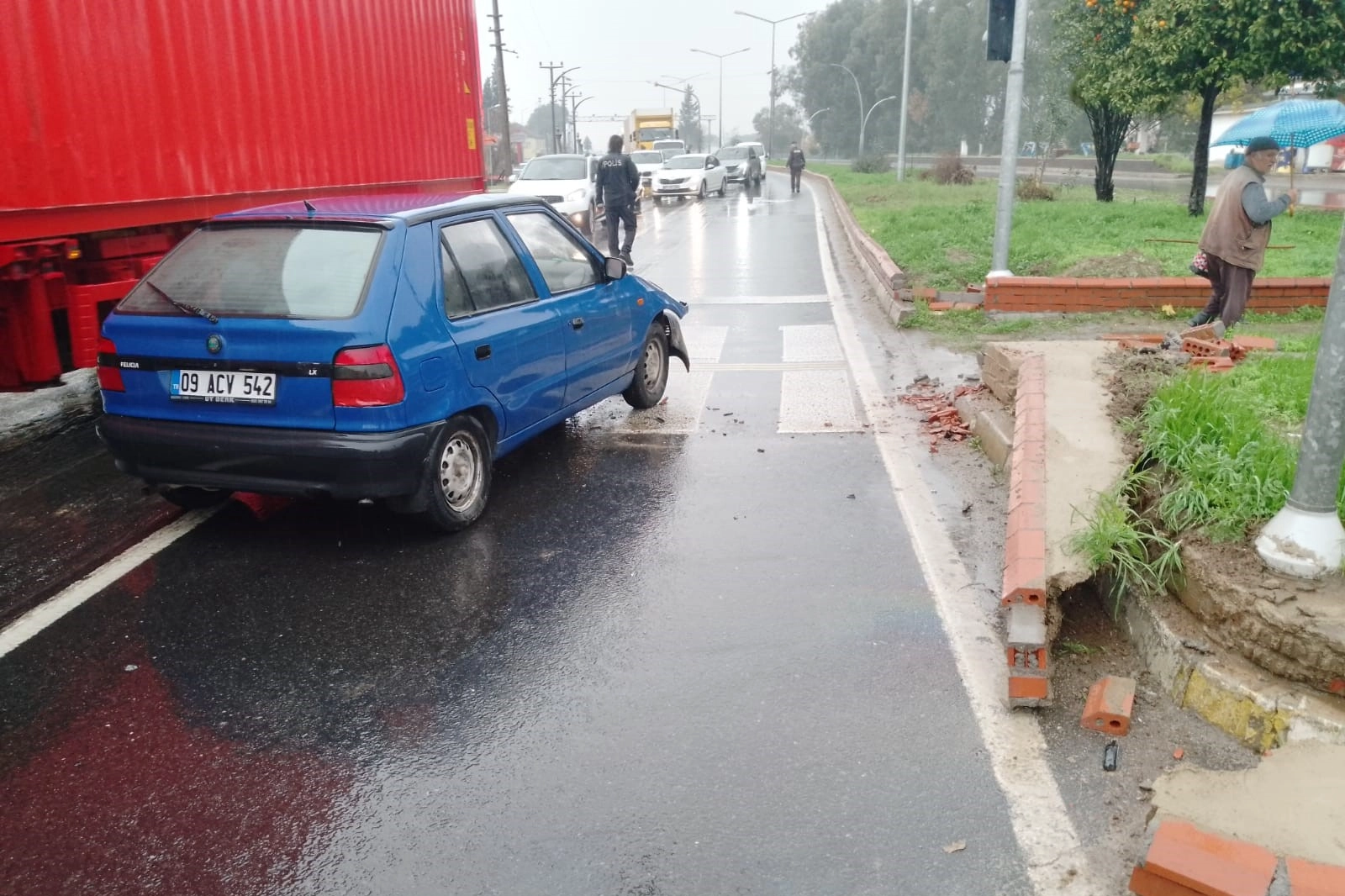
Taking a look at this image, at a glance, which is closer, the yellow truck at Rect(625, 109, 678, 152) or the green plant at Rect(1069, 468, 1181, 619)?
the green plant at Rect(1069, 468, 1181, 619)

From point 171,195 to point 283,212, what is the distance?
2.57 metres

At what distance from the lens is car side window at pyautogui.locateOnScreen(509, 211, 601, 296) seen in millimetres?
6430

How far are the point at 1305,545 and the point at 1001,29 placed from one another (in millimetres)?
9127

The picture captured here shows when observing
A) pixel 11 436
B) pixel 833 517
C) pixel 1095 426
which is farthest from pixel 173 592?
pixel 1095 426

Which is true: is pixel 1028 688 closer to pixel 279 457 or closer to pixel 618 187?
pixel 279 457

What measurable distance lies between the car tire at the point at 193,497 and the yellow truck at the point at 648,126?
5903 centimetres

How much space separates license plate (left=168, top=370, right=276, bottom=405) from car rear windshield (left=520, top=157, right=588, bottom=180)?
1962 cm

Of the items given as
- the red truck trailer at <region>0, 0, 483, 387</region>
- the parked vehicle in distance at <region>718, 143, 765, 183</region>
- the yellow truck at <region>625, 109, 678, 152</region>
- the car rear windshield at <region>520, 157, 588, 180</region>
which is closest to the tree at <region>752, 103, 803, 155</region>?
the yellow truck at <region>625, 109, 678, 152</region>

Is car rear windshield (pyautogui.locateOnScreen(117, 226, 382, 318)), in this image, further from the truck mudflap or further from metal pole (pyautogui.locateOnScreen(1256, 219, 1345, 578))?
metal pole (pyautogui.locateOnScreen(1256, 219, 1345, 578))

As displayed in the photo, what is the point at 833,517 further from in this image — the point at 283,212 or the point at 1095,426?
the point at 283,212

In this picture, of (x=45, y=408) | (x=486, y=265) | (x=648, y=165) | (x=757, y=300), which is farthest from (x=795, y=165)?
(x=486, y=265)

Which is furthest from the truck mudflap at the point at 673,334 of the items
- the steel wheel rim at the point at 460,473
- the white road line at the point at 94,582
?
the white road line at the point at 94,582

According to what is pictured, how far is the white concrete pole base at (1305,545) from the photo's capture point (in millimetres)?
3803

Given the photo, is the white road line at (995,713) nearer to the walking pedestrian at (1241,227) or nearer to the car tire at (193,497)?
the walking pedestrian at (1241,227)
